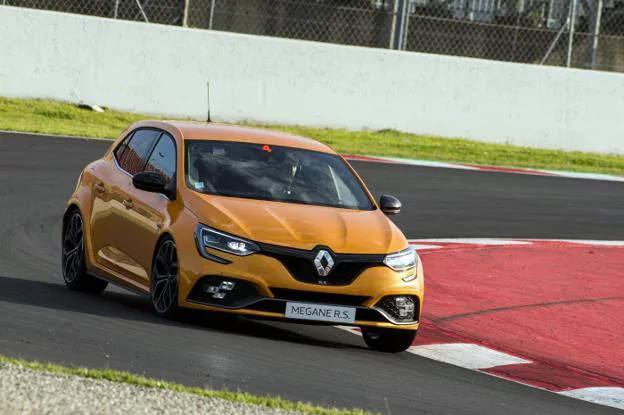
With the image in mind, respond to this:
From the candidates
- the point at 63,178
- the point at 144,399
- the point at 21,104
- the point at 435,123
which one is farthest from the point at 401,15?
the point at 144,399

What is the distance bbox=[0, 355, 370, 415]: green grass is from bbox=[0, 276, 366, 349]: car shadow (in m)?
2.30

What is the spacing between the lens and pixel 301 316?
991cm

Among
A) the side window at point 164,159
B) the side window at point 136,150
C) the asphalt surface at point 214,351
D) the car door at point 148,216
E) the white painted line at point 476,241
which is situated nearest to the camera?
the asphalt surface at point 214,351

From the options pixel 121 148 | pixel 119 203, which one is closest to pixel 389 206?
pixel 119 203

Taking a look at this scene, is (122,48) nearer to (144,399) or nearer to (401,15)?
(401,15)

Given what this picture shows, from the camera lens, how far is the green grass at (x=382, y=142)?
79.8 ft

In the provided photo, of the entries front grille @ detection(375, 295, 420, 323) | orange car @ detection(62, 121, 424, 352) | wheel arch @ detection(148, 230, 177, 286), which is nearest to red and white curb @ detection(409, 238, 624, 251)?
orange car @ detection(62, 121, 424, 352)

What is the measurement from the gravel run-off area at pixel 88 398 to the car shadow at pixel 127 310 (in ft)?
8.96

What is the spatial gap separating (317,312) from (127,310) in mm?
1557

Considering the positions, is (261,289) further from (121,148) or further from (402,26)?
(402,26)

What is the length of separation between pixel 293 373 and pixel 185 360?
62 cm

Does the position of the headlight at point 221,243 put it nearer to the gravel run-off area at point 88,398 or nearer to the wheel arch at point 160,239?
the wheel arch at point 160,239

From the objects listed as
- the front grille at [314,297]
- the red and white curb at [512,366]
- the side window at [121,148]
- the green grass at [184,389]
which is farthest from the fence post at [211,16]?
the green grass at [184,389]

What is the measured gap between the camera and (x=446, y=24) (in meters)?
26.6
